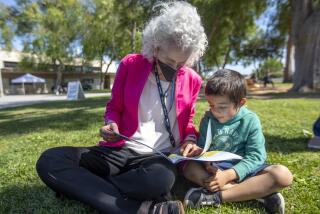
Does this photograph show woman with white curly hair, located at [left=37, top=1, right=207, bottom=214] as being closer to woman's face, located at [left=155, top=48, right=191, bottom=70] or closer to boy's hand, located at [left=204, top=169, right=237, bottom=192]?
woman's face, located at [left=155, top=48, right=191, bottom=70]

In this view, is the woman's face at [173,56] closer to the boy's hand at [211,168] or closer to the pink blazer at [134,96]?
the pink blazer at [134,96]

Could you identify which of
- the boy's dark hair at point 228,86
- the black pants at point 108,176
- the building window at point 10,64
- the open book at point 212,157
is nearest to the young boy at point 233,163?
the boy's dark hair at point 228,86

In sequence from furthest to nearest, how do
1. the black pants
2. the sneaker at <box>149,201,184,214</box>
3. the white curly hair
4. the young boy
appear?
the white curly hair → the young boy → the black pants → the sneaker at <box>149,201,184,214</box>

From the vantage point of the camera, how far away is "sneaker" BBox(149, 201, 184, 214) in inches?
76.9

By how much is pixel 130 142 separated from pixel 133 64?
597mm

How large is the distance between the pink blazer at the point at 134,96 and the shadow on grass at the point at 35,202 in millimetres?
496

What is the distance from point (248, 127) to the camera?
2393 millimetres

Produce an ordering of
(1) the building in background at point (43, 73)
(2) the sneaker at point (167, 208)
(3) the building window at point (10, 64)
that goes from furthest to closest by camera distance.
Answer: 1. (3) the building window at point (10, 64)
2. (1) the building in background at point (43, 73)
3. (2) the sneaker at point (167, 208)

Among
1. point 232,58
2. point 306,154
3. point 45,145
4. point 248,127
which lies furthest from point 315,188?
point 232,58

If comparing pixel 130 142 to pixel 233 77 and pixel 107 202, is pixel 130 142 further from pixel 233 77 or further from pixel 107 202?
pixel 233 77

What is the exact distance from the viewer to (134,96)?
2.51 m

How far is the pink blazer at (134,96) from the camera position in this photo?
251 centimetres

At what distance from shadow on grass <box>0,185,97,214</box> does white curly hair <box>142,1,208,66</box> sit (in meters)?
1.17

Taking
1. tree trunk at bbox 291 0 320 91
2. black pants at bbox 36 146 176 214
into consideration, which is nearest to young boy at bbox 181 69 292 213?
black pants at bbox 36 146 176 214
